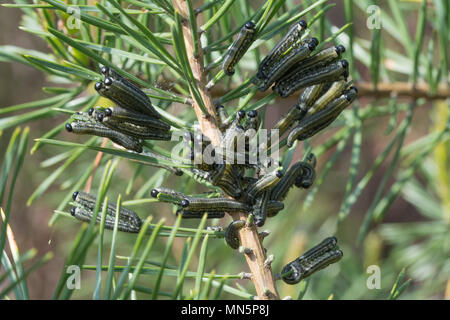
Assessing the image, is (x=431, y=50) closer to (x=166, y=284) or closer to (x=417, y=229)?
(x=417, y=229)

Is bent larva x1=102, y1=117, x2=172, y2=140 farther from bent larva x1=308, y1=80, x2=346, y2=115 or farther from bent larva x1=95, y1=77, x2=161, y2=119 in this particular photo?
bent larva x1=308, y1=80, x2=346, y2=115

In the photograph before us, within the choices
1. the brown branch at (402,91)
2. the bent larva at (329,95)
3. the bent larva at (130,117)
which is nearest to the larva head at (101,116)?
the bent larva at (130,117)

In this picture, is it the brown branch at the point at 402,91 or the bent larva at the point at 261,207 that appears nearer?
A: the bent larva at the point at 261,207

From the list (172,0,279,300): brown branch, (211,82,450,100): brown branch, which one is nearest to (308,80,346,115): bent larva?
(172,0,279,300): brown branch

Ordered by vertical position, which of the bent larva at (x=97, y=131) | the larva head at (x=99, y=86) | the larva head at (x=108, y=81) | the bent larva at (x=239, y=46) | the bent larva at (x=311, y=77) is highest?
the bent larva at (x=239, y=46)

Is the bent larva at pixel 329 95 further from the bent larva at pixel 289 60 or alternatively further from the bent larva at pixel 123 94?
the bent larva at pixel 123 94
